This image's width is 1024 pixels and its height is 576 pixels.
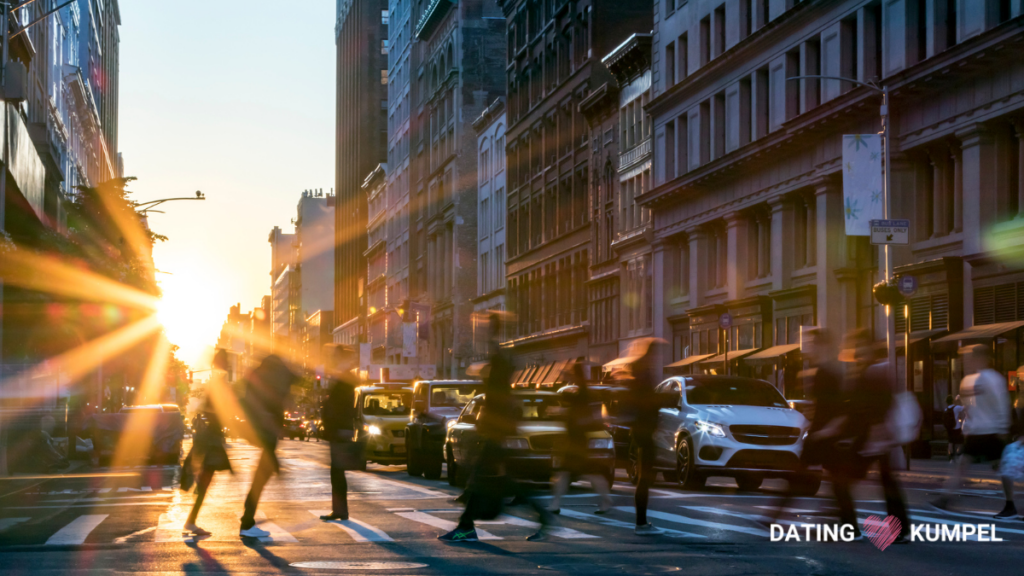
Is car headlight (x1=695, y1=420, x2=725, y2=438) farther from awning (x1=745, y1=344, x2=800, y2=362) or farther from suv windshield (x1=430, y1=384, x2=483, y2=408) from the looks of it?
awning (x1=745, y1=344, x2=800, y2=362)

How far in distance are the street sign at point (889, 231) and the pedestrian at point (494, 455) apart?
19.7 metres

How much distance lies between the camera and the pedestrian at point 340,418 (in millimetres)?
13781

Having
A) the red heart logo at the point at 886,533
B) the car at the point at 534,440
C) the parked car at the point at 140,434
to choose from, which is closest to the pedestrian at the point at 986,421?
the red heart logo at the point at 886,533

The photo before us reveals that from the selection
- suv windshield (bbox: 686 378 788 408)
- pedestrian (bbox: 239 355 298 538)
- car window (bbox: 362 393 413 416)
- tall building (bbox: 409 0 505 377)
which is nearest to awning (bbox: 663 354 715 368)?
car window (bbox: 362 393 413 416)

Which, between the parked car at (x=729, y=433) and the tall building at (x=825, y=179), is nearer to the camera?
the parked car at (x=729, y=433)

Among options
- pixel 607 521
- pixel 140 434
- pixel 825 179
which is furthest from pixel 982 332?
pixel 140 434

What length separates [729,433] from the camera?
20.1 m

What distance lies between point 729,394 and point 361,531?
8918 mm

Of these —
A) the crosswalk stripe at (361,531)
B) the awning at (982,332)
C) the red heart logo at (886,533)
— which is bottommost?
the crosswalk stripe at (361,531)

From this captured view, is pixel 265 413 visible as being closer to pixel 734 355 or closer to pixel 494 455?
pixel 494 455

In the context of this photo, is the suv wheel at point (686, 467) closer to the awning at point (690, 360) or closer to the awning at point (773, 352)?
the awning at point (773, 352)

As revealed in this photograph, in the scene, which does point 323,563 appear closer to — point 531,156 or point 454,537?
point 454,537

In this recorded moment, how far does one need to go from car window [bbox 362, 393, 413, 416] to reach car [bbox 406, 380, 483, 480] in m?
1.85

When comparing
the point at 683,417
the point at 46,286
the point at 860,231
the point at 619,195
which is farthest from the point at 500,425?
the point at 619,195
